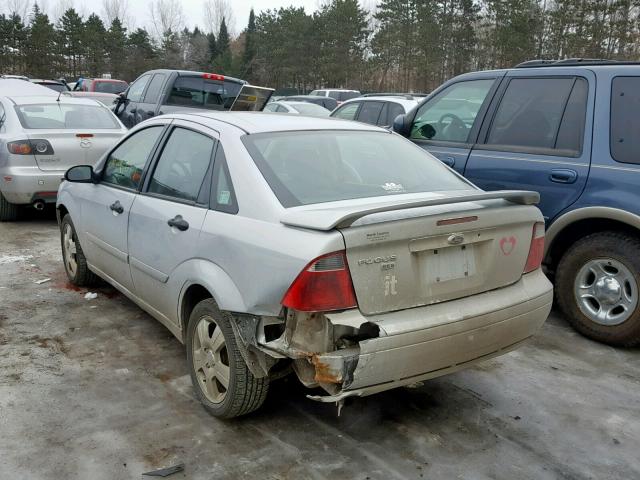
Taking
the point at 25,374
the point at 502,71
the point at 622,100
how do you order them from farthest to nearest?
the point at 502,71
the point at 622,100
the point at 25,374

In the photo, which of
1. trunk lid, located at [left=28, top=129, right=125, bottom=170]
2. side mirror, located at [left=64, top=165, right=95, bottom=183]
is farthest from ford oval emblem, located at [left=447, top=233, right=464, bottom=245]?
trunk lid, located at [left=28, top=129, right=125, bottom=170]

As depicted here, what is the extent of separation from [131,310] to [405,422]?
2654 mm

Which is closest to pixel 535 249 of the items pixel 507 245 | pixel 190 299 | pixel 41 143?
pixel 507 245

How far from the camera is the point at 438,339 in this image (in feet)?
9.70

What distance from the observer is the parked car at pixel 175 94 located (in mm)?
10930

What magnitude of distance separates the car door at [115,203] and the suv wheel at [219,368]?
1.08 metres

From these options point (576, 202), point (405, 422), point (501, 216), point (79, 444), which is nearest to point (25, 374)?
point (79, 444)

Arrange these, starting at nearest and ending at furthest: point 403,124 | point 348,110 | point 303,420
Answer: point 303,420, point 403,124, point 348,110

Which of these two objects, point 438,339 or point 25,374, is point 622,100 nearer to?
point 438,339

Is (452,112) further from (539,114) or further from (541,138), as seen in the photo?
(541,138)

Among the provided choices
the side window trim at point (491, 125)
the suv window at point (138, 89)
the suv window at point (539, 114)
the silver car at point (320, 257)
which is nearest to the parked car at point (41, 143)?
the suv window at point (138, 89)

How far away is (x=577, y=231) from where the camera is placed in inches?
191

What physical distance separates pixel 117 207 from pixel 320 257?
2.21 m

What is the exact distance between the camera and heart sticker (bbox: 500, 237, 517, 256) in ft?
10.8
